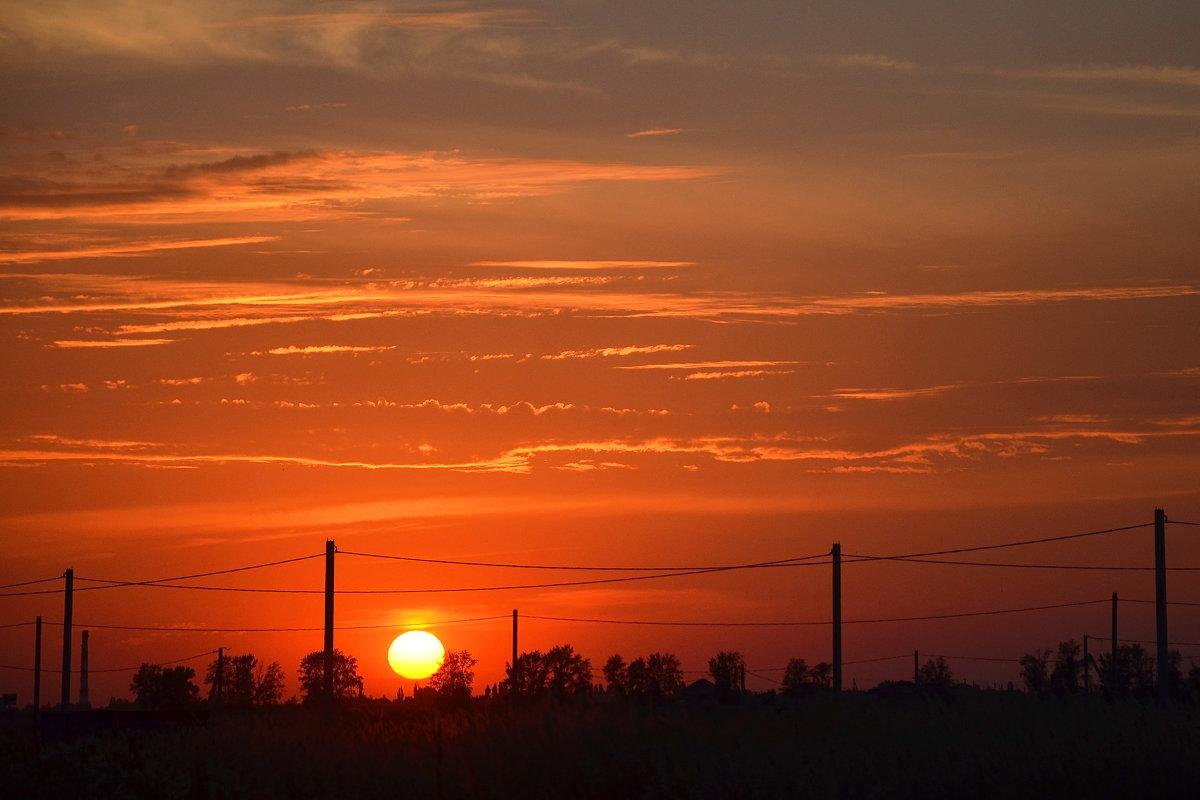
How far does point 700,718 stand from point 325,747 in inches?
279

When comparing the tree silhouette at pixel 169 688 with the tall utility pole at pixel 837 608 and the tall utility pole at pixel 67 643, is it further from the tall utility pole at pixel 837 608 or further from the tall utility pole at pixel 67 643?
the tall utility pole at pixel 837 608

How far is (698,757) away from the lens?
18688mm

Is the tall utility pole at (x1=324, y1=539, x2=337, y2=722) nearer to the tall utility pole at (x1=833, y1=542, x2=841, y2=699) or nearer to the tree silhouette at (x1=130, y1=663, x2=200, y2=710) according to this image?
the tall utility pole at (x1=833, y1=542, x2=841, y2=699)

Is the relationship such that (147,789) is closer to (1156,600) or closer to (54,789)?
(54,789)

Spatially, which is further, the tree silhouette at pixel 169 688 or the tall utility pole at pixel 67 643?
the tree silhouette at pixel 169 688

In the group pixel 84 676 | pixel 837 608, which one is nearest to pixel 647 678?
pixel 837 608

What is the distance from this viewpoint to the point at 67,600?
62.0m

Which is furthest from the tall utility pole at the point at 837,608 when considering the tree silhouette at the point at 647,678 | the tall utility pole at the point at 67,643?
the tall utility pole at the point at 67,643

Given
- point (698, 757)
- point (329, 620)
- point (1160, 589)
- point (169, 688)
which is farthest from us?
point (169, 688)

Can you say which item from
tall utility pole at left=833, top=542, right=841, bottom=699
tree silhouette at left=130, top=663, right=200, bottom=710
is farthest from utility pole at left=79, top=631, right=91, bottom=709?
tall utility pole at left=833, top=542, right=841, bottom=699

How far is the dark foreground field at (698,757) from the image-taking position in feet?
55.6

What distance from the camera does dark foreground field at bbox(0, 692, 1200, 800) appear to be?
17.0 meters

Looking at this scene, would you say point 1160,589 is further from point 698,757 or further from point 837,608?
point 698,757

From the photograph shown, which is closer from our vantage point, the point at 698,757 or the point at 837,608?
the point at 698,757
